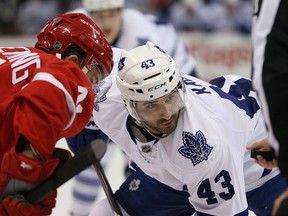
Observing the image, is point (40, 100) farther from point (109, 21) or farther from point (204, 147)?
point (109, 21)

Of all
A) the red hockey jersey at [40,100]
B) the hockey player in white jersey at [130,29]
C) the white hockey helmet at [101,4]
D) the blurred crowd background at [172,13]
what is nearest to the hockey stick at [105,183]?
the red hockey jersey at [40,100]

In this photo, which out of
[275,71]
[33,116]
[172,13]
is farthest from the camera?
[172,13]

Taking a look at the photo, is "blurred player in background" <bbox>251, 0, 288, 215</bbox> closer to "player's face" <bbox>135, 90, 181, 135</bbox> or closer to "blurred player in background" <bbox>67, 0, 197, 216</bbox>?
"player's face" <bbox>135, 90, 181, 135</bbox>

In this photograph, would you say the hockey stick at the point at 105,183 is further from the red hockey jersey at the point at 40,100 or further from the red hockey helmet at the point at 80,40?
the red hockey helmet at the point at 80,40

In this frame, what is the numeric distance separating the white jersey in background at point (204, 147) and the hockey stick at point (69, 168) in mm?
578

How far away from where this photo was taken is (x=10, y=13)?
285 inches

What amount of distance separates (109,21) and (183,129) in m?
2.32

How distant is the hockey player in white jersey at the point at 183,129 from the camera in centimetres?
223

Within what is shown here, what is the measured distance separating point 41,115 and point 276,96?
0.57m

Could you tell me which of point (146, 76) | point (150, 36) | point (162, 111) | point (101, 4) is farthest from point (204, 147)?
point (101, 4)

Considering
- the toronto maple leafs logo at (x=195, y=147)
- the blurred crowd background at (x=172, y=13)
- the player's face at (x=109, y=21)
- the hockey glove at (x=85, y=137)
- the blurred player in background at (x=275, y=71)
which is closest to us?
the blurred player in background at (x=275, y=71)

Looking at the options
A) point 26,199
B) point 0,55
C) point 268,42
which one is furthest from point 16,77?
point 268,42

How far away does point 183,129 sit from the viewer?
7.38ft

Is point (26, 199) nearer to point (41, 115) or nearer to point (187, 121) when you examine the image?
point (41, 115)
